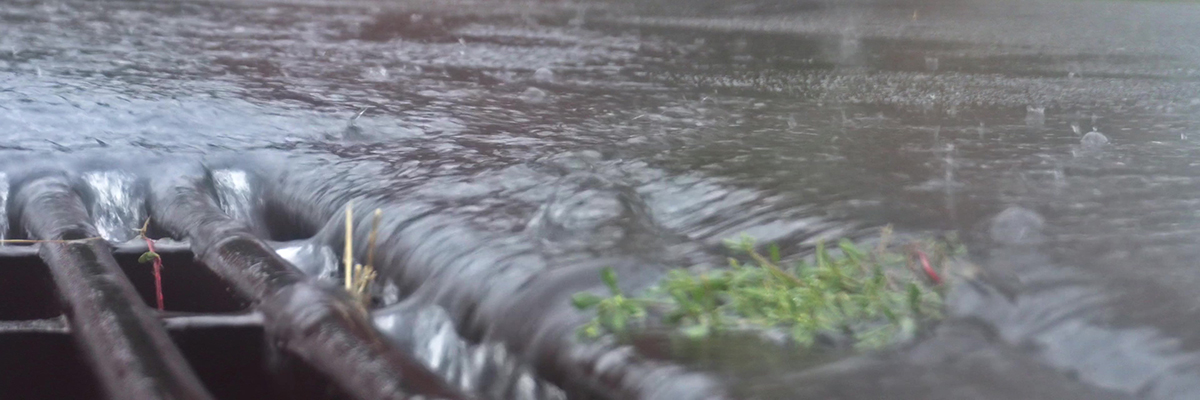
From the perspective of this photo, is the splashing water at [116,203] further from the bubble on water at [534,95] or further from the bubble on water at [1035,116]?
the bubble on water at [1035,116]

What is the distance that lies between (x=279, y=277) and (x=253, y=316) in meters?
0.09

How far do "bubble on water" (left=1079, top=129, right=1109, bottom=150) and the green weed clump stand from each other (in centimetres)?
180

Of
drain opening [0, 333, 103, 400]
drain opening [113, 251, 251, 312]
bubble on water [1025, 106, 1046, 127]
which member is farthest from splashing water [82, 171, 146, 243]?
bubble on water [1025, 106, 1046, 127]

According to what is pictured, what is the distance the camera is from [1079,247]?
6.56 feet

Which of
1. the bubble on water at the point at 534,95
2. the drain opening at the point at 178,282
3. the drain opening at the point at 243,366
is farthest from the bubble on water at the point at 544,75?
the drain opening at the point at 243,366

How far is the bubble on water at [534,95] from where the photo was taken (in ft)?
13.5

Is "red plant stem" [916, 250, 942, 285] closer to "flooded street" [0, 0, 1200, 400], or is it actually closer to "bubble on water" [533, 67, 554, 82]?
"flooded street" [0, 0, 1200, 400]

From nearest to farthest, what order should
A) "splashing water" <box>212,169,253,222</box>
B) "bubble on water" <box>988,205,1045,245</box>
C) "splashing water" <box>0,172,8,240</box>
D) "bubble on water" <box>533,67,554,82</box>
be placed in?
"bubble on water" <box>988,205,1045,245</box>, "splashing water" <box>0,172,8,240</box>, "splashing water" <box>212,169,253,222</box>, "bubble on water" <box>533,67,554,82</box>

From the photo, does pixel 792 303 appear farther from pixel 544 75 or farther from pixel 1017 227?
pixel 544 75

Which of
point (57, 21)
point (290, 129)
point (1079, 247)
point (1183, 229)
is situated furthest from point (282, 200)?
point (57, 21)

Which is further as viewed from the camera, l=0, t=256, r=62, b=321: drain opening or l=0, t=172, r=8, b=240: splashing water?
l=0, t=172, r=8, b=240: splashing water

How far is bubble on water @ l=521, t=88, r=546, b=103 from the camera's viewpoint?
4.11 metres

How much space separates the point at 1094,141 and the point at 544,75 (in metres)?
2.35

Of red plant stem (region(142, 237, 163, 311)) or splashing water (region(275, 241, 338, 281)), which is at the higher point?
red plant stem (region(142, 237, 163, 311))
